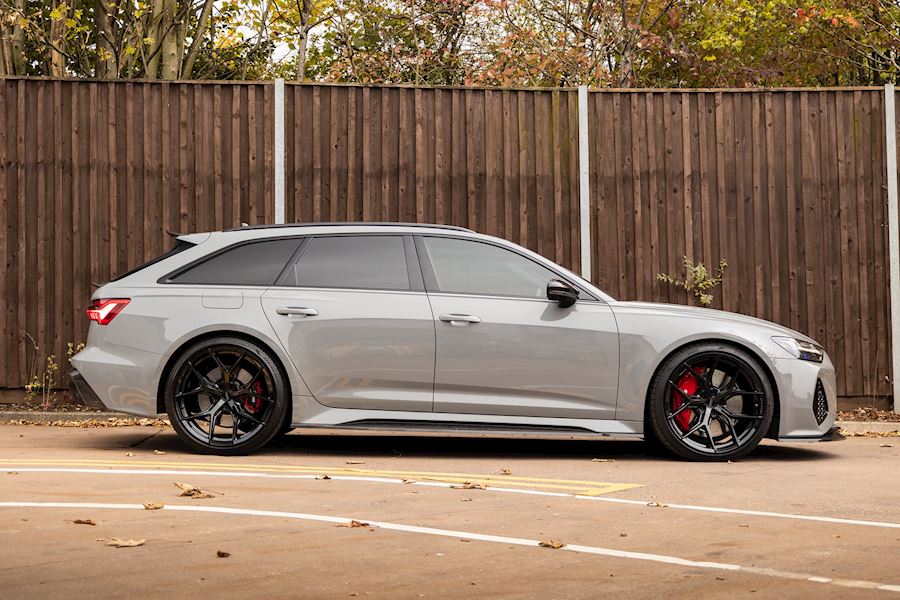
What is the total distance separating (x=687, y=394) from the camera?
8.84 metres

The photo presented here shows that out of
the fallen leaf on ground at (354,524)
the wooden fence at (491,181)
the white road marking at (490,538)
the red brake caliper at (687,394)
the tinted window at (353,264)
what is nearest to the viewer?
the white road marking at (490,538)

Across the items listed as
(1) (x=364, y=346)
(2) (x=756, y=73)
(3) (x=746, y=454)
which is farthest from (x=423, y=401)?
(2) (x=756, y=73)

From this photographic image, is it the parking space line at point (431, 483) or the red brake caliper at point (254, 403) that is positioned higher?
the red brake caliper at point (254, 403)

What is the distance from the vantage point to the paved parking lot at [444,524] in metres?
4.86

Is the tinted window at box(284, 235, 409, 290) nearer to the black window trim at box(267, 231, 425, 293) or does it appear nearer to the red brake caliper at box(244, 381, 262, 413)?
the black window trim at box(267, 231, 425, 293)

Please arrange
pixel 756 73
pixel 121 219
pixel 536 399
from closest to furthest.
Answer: pixel 536 399
pixel 121 219
pixel 756 73

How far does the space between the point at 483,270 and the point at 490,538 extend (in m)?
3.55

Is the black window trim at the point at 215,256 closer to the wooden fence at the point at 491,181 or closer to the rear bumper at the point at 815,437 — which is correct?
the wooden fence at the point at 491,181

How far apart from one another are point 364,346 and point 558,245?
12.7ft

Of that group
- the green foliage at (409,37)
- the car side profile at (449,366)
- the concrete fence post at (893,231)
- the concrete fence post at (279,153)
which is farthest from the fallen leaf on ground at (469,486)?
the green foliage at (409,37)

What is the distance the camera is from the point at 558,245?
1222 cm

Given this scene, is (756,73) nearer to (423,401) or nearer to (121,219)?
(121,219)

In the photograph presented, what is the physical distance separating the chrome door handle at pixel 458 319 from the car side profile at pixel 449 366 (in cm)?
1

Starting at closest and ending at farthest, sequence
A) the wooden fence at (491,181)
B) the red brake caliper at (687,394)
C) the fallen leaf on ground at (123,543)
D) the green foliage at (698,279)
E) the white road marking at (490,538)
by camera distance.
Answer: the white road marking at (490,538) → the fallen leaf on ground at (123,543) → the red brake caliper at (687,394) → the wooden fence at (491,181) → the green foliage at (698,279)
